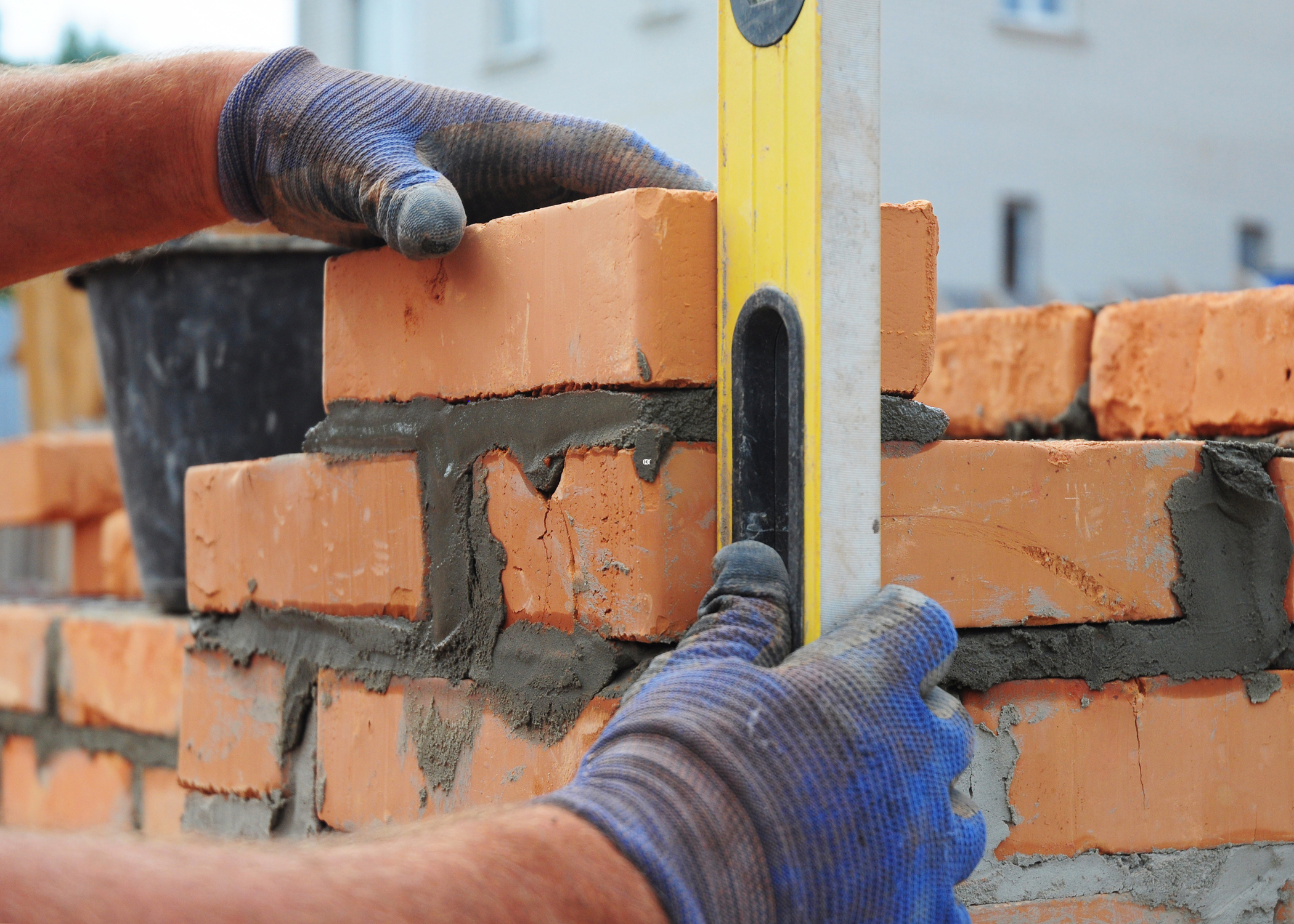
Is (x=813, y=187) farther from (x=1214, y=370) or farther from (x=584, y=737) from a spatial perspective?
(x=1214, y=370)

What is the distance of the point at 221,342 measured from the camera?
8.70ft

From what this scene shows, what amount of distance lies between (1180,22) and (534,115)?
12775 millimetres

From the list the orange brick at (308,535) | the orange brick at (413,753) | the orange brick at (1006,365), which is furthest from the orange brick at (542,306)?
the orange brick at (1006,365)

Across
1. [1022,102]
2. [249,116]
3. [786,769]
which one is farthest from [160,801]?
[1022,102]

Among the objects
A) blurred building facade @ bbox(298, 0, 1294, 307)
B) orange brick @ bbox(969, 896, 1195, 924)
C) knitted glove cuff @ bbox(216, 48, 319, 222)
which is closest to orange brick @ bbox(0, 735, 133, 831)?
knitted glove cuff @ bbox(216, 48, 319, 222)

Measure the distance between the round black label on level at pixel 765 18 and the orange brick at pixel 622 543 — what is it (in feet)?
1.35

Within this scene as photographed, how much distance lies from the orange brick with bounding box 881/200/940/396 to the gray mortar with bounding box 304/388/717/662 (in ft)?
0.71

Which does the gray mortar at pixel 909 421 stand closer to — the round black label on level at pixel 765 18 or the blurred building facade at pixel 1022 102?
the round black label on level at pixel 765 18

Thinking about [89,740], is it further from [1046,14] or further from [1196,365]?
[1046,14]

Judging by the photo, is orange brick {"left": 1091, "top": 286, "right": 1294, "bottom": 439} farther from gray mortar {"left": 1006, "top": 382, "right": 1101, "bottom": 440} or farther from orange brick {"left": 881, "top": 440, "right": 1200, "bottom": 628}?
orange brick {"left": 881, "top": 440, "right": 1200, "bottom": 628}

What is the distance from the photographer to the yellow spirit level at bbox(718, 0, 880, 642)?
1149mm

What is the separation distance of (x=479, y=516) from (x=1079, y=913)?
87 centimetres

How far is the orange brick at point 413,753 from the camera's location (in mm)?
1438

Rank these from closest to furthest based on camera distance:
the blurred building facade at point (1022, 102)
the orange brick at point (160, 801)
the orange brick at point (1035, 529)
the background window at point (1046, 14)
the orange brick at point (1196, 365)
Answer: the orange brick at point (1035, 529) < the orange brick at point (1196, 365) < the orange brick at point (160, 801) < the blurred building facade at point (1022, 102) < the background window at point (1046, 14)
